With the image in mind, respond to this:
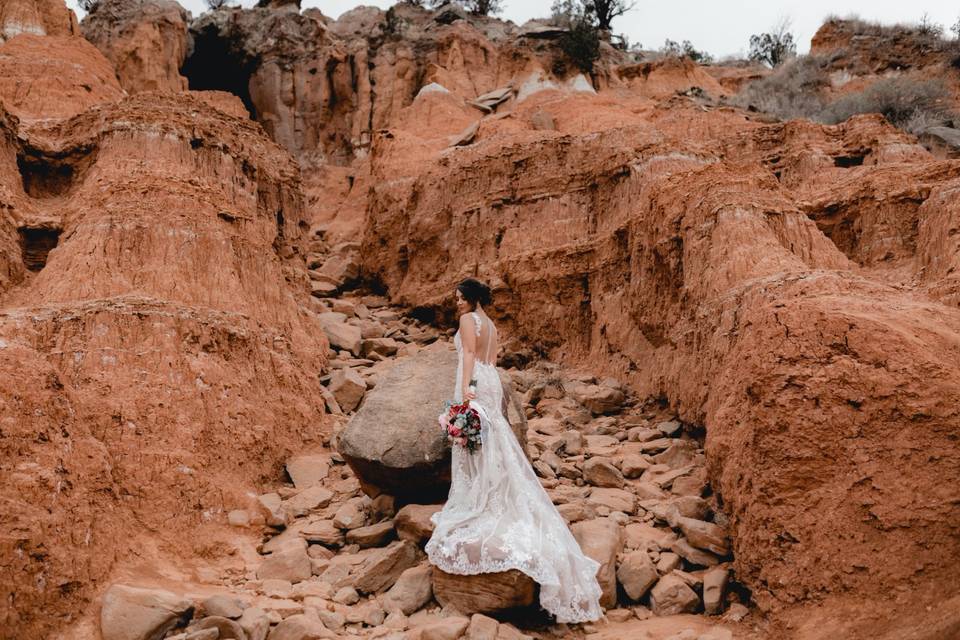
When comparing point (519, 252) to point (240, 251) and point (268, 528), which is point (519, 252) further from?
point (268, 528)

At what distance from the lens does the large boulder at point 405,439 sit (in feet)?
20.5

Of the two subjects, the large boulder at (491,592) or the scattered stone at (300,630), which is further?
the large boulder at (491,592)

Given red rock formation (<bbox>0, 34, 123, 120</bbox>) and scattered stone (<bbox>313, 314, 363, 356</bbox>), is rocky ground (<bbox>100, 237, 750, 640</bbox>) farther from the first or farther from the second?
red rock formation (<bbox>0, 34, 123, 120</bbox>)

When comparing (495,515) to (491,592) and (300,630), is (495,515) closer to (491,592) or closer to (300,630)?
(491,592)

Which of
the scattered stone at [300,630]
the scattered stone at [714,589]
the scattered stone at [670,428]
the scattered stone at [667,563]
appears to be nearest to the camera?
the scattered stone at [300,630]

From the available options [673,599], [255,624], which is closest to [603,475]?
[673,599]

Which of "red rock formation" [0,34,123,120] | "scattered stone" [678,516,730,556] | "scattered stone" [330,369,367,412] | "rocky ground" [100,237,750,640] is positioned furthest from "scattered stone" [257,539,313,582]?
"red rock formation" [0,34,123,120]

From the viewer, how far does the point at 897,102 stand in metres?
19.5

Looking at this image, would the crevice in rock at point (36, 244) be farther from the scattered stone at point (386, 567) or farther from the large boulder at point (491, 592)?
the large boulder at point (491, 592)

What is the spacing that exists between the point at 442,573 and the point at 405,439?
1368mm

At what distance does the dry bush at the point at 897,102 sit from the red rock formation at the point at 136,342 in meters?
16.0

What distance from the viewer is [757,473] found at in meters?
5.25

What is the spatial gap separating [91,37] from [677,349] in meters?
20.7

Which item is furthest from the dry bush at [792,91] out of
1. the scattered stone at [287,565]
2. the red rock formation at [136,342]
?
the scattered stone at [287,565]
